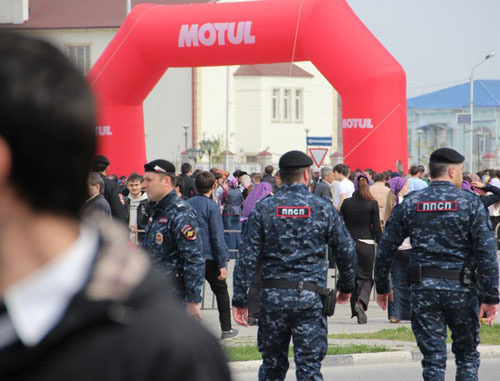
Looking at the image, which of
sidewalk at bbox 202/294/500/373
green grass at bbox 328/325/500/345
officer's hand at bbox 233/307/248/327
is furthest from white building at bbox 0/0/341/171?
officer's hand at bbox 233/307/248/327

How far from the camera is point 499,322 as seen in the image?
1139cm

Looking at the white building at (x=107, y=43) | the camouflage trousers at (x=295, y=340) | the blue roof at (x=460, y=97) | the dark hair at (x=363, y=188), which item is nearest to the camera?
the camouflage trousers at (x=295, y=340)

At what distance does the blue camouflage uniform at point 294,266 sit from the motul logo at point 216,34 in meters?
15.4

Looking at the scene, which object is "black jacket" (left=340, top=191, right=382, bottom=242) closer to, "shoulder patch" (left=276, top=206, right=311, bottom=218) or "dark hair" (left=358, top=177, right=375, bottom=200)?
"dark hair" (left=358, top=177, right=375, bottom=200)

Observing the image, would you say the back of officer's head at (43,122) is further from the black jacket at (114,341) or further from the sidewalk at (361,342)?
the sidewalk at (361,342)

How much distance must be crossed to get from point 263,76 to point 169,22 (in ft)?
157

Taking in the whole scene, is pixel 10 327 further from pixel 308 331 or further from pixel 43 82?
pixel 308 331

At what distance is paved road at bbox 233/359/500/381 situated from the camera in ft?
27.5

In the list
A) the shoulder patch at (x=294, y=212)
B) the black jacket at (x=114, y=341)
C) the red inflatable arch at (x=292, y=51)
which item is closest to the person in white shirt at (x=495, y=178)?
the red inflatable arch at (x=292, y=51)

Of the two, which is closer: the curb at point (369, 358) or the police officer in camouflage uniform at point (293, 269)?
the police officer in camouflage uniform at point (293, 269)

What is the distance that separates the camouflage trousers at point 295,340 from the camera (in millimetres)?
5957

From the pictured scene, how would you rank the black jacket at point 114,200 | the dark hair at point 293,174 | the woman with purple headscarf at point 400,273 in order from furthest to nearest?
the black jacket at point 114,200 < the woman with purple headscarf at point 400,273 < the dark hair at point 293,174

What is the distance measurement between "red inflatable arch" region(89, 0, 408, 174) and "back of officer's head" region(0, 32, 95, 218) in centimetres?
1856

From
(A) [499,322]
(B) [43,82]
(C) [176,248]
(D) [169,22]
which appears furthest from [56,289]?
(D) [169,22]
